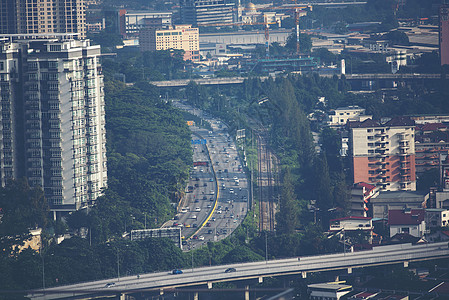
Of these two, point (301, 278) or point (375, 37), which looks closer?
point (301, 278)

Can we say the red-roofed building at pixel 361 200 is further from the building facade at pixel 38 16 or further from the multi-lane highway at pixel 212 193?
the building facade at pixel 38 16

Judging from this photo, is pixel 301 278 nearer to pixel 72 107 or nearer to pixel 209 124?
pixel 72 107

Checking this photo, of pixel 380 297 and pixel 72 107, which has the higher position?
pixel 72 107

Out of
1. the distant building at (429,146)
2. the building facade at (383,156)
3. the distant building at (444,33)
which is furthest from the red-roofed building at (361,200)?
the distant building at (444,33)

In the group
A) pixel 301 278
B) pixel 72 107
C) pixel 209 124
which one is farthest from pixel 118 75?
pixel 301 278

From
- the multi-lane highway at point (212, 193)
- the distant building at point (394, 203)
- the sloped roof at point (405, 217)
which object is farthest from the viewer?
the distant building at point (394, 203)

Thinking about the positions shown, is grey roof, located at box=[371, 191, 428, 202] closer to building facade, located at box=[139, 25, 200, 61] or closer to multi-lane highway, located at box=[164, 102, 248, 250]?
multi-lane highway, located at box=[164, 102, 248, 250]

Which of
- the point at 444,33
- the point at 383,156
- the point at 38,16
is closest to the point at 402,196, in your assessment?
the point at 383,156
